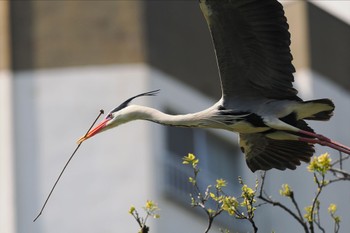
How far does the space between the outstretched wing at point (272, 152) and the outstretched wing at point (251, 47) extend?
2.14 feet

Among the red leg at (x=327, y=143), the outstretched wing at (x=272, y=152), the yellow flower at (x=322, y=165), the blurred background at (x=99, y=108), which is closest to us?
the yellow flower at (x=322, y=165)

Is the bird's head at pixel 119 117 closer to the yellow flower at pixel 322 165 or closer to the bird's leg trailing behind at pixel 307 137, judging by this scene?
the bird's leg trailing behind at pixel 307 137

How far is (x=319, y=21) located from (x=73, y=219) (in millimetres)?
5071

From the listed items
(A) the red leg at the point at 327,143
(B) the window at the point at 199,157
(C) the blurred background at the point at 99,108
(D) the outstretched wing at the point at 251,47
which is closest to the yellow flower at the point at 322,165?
(A) the red leg at the point at 327,143

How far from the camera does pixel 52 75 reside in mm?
23031

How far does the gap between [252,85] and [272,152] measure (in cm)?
89

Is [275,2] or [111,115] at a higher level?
[275,2]

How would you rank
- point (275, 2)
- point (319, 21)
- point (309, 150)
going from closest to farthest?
1. point (275, 2)
2. point (309, 150)
3. point (319, 21)

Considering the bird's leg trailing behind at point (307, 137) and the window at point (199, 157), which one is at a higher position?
the bird's leg trailing behind at point (307, 137)

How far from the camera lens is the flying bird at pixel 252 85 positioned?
13.5 metres

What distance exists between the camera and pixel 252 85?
544 inches

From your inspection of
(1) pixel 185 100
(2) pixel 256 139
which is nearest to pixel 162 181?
(1) pixel 185 100

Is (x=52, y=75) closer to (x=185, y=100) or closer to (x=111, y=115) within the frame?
(x=185, y=100)

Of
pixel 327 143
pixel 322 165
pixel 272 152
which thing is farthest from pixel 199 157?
pixel 322 165
